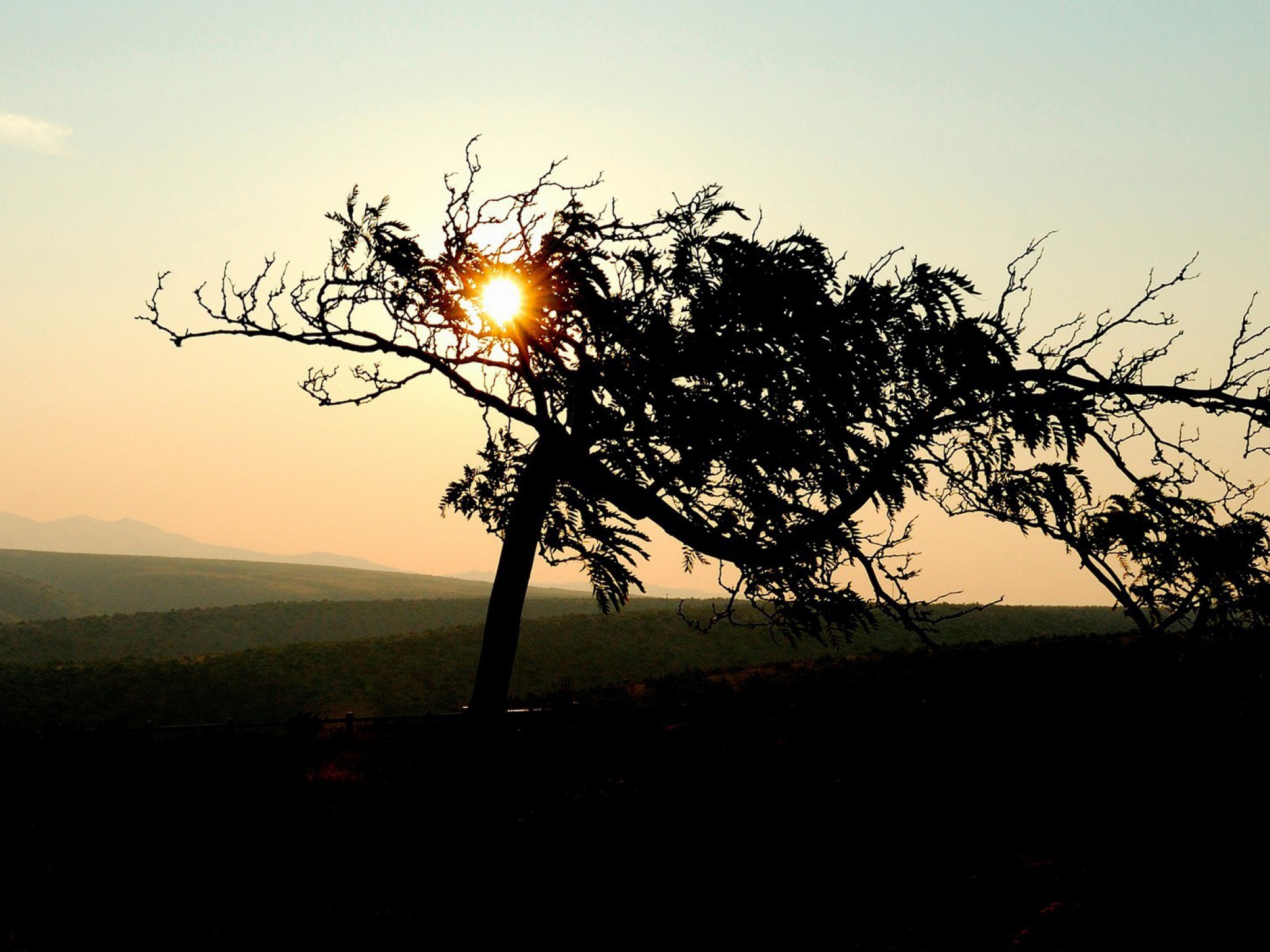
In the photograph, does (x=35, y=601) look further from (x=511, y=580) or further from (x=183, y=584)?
(x=511, y=580)

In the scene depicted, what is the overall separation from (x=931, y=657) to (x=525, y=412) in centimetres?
1383

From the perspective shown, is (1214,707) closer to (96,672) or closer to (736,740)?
(736,740)

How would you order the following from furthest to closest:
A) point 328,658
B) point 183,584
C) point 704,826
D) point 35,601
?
point 183,584, point 35,601, point 328,658, point 704,826

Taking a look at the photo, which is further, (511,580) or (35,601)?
(35,601)

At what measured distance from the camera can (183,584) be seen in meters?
110

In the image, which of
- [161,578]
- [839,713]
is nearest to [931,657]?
[839,713]

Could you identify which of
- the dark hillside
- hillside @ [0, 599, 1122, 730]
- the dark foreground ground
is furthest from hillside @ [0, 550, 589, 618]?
the dark foreground ground

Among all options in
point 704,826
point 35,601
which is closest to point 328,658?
point 704,826

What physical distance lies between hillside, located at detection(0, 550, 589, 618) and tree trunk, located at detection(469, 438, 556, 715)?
63.5m

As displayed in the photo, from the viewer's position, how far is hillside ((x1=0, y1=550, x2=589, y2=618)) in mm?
98875

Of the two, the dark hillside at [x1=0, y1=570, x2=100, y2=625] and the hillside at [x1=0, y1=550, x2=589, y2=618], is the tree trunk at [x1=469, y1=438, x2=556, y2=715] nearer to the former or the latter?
the hillside at [x1=0, y1=550, x2=589, y2=618]

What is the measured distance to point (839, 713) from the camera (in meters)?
17.2

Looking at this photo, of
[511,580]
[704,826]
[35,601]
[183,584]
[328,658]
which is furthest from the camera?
[183,584]

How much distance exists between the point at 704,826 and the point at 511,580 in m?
4.93
